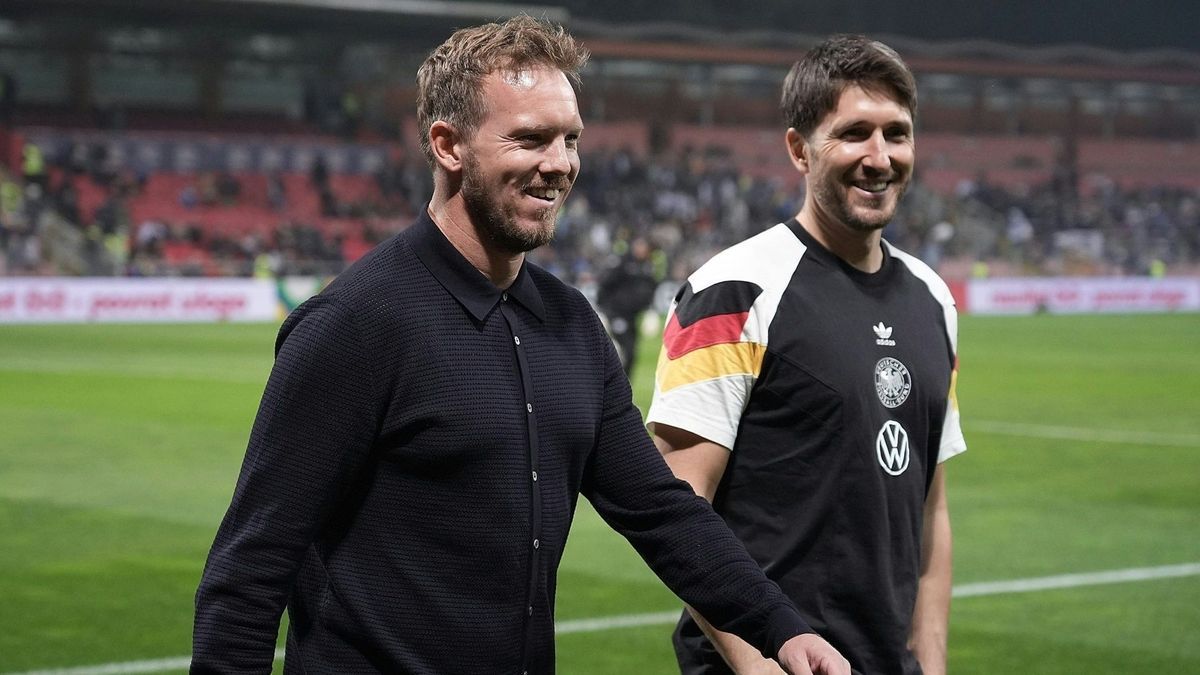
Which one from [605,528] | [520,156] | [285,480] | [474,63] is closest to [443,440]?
[285,480]

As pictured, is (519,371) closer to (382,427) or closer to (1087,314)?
(382,427)

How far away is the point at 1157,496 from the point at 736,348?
9.72 meters

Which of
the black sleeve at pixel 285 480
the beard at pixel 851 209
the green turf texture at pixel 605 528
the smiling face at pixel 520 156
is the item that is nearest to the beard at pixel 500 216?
the smiling face at pixel 520 156

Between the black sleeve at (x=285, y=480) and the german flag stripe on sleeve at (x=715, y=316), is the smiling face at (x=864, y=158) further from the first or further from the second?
the black sleeve at (x=285, y=480)

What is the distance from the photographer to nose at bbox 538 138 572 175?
9.72ft

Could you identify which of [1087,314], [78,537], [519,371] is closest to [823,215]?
[519,371]

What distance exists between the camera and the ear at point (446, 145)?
3000mm

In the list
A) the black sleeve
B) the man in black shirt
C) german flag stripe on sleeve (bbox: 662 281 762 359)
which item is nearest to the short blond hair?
the man in black shirt

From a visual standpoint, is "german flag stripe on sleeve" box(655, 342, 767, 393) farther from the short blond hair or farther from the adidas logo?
the short blond hair

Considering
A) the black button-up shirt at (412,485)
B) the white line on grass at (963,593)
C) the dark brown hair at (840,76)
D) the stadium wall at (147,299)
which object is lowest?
the stadium wall at (147,299)

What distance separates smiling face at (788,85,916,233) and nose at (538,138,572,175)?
967 millimetres

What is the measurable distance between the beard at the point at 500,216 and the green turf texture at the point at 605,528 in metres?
4.62

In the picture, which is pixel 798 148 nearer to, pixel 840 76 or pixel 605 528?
pixel 840 76

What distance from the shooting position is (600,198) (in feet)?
163
